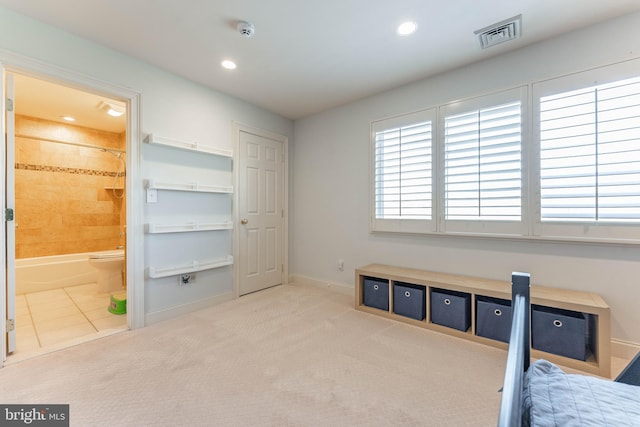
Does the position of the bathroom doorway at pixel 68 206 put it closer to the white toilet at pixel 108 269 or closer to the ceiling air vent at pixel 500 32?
the white toilet at pixel 108 269

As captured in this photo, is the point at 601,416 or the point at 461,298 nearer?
the point at 601,416

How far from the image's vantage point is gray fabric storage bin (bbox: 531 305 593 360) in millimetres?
1931

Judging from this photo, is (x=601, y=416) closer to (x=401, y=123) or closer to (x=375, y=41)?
(x=375, y=41)

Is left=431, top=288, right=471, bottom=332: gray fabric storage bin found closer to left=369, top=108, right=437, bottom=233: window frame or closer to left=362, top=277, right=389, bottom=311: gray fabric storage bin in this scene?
left=362, top=277, right=389, bottom=311: gray fabric storage bin

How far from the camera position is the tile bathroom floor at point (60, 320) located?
90.4 inches

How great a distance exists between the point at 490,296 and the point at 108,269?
4534mm

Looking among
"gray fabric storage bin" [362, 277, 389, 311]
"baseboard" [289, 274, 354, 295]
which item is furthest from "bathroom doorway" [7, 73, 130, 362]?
"gray fabric storage bin" [362, 277, 389, 311]

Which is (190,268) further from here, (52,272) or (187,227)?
(52,272)

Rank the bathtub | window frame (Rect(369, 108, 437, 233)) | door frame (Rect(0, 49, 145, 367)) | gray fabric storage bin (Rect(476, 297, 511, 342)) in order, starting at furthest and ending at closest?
the bathtub → window frame (Rect(369, 108, 437, 233)) → door frame (Rect(0, 49, 145, 367)) → gray fabric storage bin (Rect(476, 297, 511, 342))

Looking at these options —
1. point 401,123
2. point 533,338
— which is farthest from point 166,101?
point 533,338

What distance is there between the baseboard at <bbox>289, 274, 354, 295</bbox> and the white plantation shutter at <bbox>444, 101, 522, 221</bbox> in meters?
1.58

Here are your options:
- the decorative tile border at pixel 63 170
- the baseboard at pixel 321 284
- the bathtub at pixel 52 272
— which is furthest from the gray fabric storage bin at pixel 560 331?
the decorative tile border at pixel 63 170

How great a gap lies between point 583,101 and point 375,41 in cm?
170

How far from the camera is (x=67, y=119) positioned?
4.15 m
